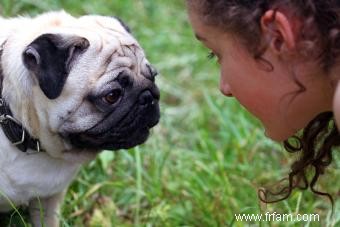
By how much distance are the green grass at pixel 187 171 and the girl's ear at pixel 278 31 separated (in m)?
0.73

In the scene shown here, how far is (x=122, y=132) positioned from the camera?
2223mm

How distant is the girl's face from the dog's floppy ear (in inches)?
15.4

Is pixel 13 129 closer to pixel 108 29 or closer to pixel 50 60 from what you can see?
pixel 50 60

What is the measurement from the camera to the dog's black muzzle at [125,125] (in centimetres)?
219

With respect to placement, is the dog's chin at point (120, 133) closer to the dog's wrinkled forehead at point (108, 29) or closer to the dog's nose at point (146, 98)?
the dog's nose at point (146, 98)

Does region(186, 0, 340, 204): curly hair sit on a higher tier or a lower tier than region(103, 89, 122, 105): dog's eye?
higher

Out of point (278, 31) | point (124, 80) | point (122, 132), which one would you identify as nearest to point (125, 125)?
point (122, 132)

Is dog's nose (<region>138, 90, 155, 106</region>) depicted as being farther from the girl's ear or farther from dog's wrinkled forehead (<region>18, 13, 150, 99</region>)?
the girl's ear

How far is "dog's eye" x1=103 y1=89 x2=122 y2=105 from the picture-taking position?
2164 mm

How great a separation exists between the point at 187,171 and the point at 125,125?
83 centimetres

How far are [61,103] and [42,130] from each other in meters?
0.11

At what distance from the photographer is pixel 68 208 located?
2.64 m

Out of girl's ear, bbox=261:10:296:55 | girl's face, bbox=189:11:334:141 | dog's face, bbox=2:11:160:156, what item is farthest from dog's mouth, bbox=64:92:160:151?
girl's ear, bbox=261:10:296:55

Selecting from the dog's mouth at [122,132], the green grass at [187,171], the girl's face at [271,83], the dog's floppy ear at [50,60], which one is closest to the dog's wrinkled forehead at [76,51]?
the dog's floppy ear at [50,60]
